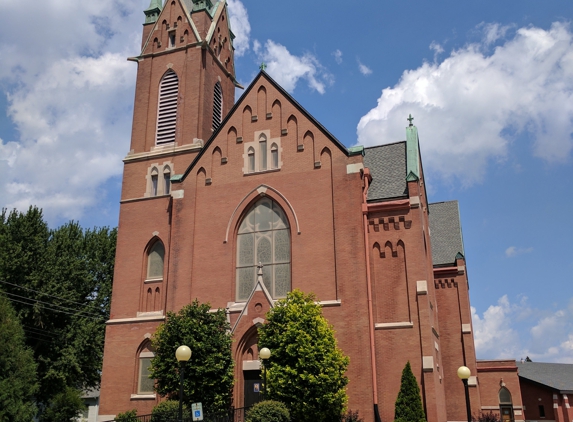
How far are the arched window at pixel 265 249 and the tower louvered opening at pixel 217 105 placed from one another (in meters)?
8.54

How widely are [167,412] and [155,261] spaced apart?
978cm

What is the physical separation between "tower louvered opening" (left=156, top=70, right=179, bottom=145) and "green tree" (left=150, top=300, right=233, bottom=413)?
471 inches

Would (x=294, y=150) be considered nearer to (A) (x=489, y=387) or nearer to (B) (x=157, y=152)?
(B) (x=157, y=152)

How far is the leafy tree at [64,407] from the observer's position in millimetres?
35531

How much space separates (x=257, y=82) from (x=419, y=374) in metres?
15.9

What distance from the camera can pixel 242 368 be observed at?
24.4 metres

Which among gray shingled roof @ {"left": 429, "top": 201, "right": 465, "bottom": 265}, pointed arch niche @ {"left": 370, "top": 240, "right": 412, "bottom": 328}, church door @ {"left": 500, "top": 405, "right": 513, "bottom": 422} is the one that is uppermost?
gray shingled roof @ {"left": 429, "top": 201, "right": 465, "bottom": 265}

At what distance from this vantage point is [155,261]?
29016 millimetres

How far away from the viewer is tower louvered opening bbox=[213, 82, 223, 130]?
33562mm

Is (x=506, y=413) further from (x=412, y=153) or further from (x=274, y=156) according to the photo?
(x=274, y=156)

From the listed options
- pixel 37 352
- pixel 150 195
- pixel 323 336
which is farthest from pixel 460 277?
pixel 37 352

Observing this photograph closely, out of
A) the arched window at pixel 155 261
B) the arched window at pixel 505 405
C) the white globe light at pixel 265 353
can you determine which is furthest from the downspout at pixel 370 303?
the arched window at pixel 505 405

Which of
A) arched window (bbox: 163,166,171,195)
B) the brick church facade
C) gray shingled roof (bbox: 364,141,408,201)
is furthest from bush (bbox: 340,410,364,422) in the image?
arched window (bbox: 163,166,171,195)

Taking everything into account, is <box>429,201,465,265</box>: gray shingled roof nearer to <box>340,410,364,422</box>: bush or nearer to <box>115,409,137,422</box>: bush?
<box>340,410,364,422</box>: bush
